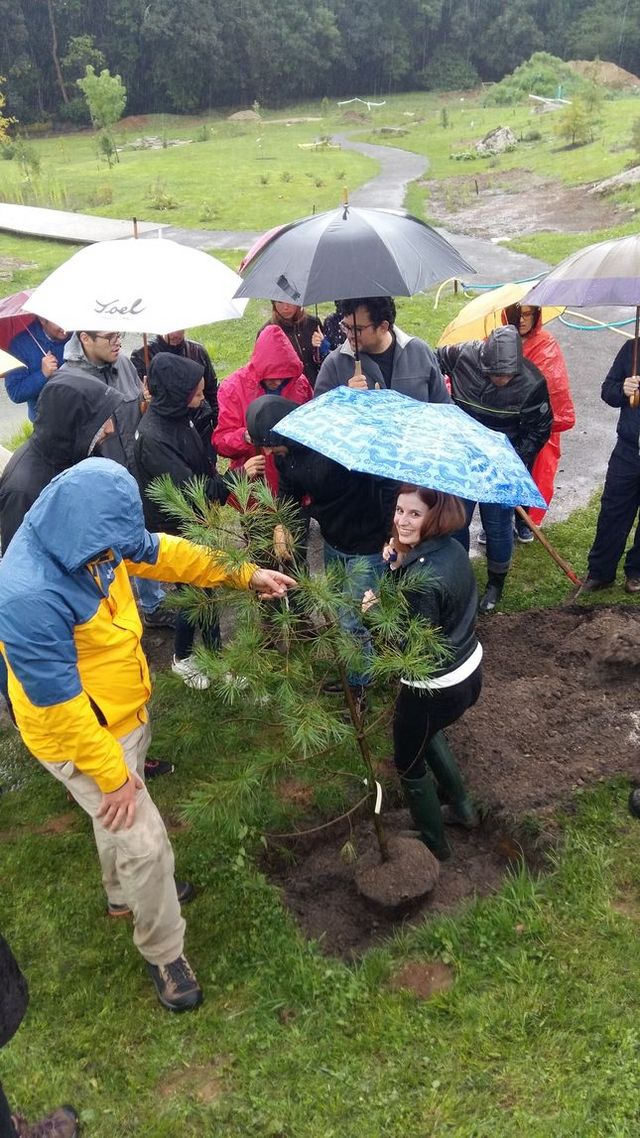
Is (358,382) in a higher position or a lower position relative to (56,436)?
lower

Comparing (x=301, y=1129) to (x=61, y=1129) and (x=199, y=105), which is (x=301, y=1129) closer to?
(x=61, y=1129)

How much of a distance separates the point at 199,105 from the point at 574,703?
185 ft

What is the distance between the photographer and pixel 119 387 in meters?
4.66

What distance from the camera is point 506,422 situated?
4723 mm

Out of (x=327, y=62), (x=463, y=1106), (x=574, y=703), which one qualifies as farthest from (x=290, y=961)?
(x=327, y=62)

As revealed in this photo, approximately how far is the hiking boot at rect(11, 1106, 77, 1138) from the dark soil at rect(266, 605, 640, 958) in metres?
1.02

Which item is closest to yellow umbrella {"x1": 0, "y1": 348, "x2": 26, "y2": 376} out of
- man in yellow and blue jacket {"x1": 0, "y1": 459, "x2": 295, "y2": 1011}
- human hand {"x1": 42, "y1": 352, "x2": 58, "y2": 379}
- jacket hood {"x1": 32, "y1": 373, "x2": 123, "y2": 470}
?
human hand {"x1": 42, "y1": 352, "x2": 58, "y2": 379}

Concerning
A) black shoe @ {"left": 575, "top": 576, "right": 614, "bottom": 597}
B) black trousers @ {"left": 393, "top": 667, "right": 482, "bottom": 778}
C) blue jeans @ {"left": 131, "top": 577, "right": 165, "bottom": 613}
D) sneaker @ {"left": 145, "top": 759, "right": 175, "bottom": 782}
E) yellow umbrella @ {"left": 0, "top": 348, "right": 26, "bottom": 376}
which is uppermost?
yellow umbrella @ {"left": 0, "top": 348, "right": 26, "bottom": 376}

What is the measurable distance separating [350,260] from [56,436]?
1.60m

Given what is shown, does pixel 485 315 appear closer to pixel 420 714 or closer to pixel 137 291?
pixel 137 291

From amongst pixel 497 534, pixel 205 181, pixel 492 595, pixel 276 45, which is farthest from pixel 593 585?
pixel 276 45

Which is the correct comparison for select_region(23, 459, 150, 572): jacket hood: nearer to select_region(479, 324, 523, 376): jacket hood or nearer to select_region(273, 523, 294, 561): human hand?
select_region(273, 523, 294, 561): human hand

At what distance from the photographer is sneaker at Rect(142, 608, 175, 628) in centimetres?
489

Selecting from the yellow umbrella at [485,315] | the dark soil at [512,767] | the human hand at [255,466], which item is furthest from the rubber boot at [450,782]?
the yellow umbrella at [485,315]
